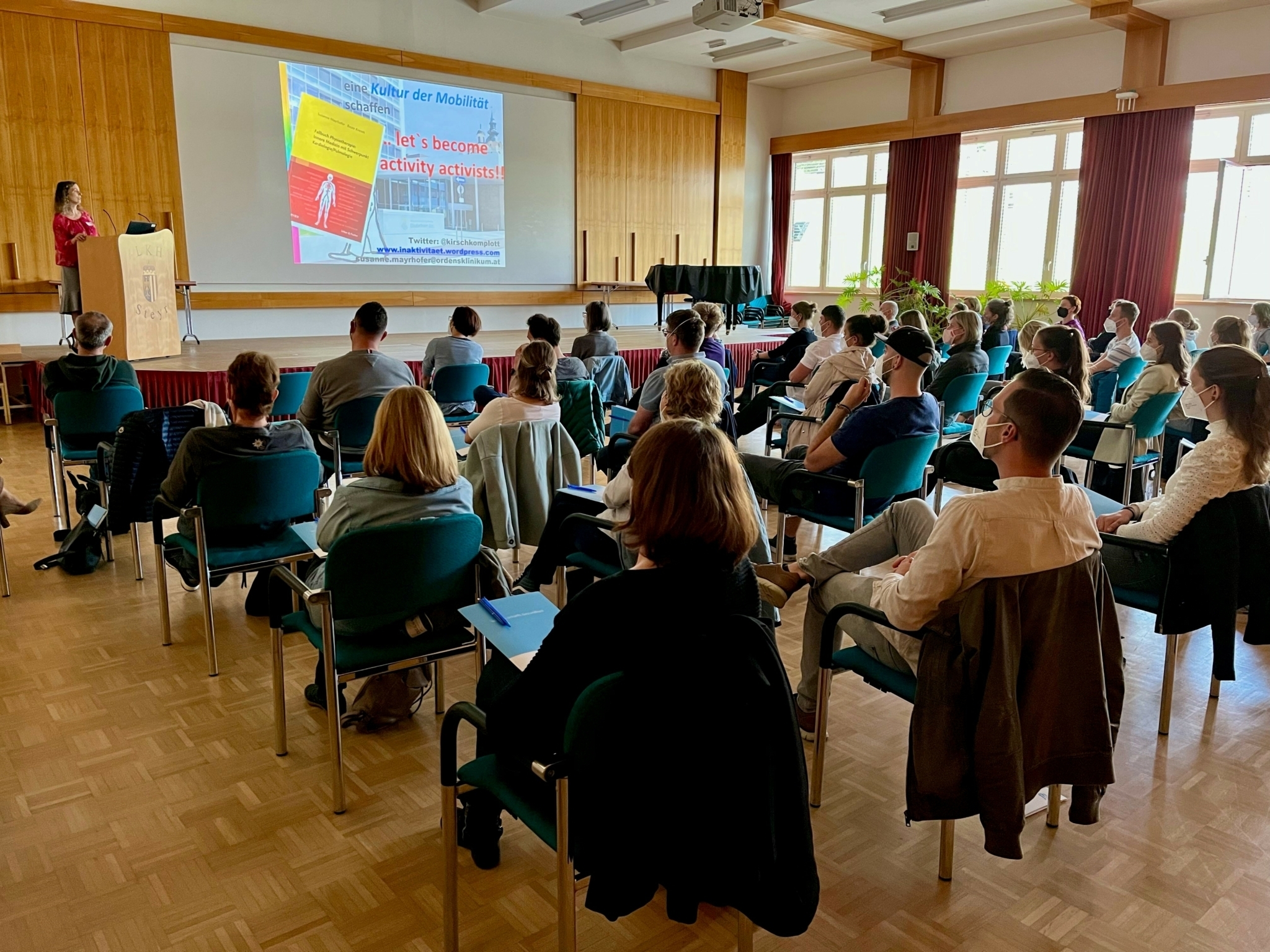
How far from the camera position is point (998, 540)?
1950 millimetres

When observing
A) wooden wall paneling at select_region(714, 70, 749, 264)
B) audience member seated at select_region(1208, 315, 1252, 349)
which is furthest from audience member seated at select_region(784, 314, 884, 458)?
wooden wall paneling at select_region(714, 70, 749, 264)

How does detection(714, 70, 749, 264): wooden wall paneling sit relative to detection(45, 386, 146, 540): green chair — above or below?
above

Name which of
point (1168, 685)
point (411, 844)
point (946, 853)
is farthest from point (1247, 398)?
point (411, 844)

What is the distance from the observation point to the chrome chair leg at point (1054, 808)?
2.35 m

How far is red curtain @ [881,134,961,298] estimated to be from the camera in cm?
1288

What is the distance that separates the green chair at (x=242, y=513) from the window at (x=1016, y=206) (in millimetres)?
11345

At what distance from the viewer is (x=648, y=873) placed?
1553mm

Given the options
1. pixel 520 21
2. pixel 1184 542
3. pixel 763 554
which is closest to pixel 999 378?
pixel 1184 542

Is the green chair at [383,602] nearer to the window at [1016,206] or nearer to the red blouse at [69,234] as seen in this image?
the red blouse at [69,234]

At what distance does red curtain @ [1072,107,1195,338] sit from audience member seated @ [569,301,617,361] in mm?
7879

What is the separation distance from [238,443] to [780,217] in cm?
1319

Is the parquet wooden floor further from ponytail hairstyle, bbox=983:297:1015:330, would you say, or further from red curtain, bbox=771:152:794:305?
red curtain, bbox=771:152:794:305

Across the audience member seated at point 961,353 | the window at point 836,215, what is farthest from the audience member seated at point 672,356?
the window at point 836,215

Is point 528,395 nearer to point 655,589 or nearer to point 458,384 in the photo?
point 458,384
